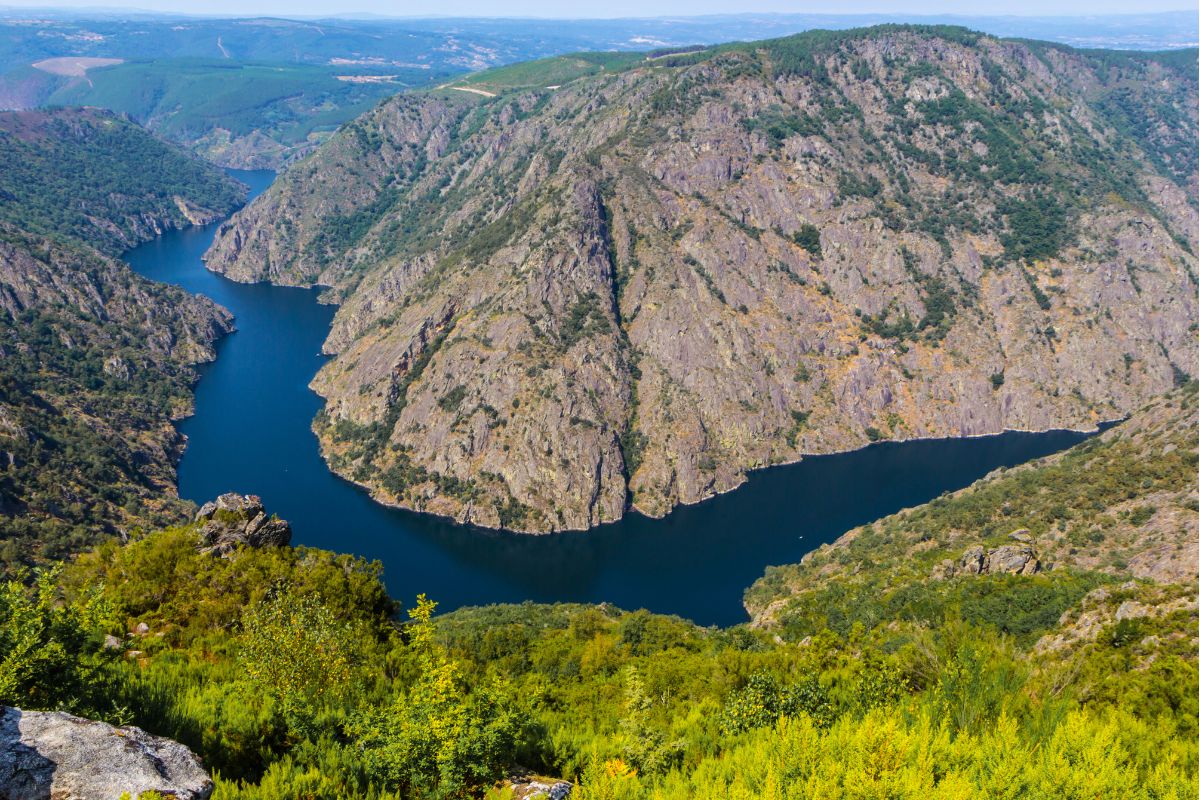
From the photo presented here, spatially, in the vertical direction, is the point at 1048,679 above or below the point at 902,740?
below

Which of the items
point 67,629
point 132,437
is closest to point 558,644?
point 67,629

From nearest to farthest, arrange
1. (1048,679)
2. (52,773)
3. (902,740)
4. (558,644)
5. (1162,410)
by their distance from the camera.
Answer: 1. (52,773)
2. (902,740)
3. (1048,679)
4. (558,644)
5. (1162,410)

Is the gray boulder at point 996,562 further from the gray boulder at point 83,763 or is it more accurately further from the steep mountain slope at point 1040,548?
the gray boulder at point 83,763

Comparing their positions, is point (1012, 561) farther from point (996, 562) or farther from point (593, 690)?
point (593, 690)

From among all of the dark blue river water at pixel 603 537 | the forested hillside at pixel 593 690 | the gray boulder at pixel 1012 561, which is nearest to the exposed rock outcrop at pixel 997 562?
the gray boulder at pixel 1012 561

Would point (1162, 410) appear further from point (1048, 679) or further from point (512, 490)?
point (512, 490)

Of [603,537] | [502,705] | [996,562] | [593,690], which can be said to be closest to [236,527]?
[593,690]
